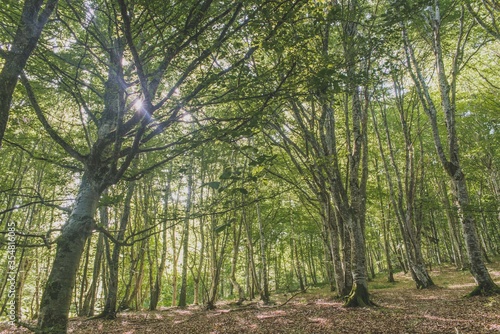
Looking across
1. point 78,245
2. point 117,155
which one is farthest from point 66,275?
point 117,155

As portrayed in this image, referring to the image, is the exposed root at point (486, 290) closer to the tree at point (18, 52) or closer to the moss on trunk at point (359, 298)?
the moss on trunk at point (359, 298)

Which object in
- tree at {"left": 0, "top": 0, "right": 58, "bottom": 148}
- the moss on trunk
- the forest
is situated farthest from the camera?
the moss on trunk

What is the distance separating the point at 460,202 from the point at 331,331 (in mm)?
7178

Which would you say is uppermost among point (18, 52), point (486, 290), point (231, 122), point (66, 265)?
point (231, 122)

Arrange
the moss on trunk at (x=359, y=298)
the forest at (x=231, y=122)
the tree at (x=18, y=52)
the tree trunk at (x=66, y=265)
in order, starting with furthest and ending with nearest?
the moss on trunk at (x=359, y=298) < the forest at (x=231, y=122) < the tree trunk at (x=66, y=265) < the tree at (x=18, y=52)

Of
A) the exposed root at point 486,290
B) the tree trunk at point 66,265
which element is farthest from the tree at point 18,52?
the exposed root at point 486,290

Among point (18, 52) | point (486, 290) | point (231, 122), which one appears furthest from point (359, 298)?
point (18, 52)

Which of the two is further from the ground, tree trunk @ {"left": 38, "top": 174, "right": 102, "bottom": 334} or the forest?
the forest

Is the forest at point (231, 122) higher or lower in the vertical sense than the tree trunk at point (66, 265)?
higher

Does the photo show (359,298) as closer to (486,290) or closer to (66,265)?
(486,290)

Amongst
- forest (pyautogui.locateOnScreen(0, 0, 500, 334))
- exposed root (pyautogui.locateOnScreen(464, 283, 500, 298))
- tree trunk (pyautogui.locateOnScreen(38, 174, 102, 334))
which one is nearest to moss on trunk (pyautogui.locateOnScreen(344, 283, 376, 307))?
forest (pyautogui.locateOnScreen(0, 0, 500, 334))

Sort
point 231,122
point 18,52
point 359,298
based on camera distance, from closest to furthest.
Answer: point 18,52 < point 231,122 < point 359,298

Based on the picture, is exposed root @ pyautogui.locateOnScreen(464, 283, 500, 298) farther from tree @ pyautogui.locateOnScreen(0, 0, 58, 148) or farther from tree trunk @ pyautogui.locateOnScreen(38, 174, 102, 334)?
tree @ pyautogui.locateOnScreen(0, 0, 58, 148)

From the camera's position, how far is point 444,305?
909 cm
